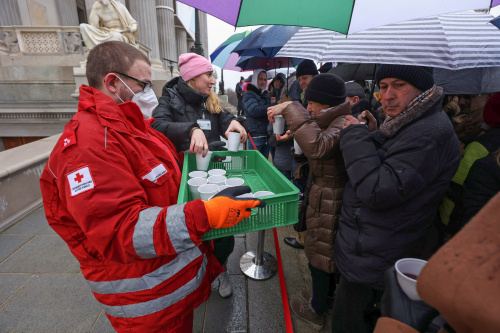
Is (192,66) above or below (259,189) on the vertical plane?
above

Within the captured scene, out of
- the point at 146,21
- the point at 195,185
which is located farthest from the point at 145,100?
the point at 146,21

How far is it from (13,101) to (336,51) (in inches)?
488

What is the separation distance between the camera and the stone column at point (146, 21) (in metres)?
16.8

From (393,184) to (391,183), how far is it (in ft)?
0.04

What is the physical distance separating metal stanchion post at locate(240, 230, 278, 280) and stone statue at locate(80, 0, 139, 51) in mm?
10349

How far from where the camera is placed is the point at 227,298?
2.66 metres

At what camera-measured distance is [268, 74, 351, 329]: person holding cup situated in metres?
1.90

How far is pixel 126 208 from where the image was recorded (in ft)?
3.66

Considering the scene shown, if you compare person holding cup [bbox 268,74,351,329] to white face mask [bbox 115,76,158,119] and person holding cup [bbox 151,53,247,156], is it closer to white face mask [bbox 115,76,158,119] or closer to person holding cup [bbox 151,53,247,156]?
person holding cup [bbox 151,53,247,156]

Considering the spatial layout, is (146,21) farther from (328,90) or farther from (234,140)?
(328,90)

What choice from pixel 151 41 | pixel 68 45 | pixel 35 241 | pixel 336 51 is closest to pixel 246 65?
pixel 336 51

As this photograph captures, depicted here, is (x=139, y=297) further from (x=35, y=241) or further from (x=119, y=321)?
(x=35, y=241)

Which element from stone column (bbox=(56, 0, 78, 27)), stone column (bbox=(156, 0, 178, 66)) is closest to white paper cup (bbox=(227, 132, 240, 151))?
stone column (bbox=(56, 0, 78, 27))

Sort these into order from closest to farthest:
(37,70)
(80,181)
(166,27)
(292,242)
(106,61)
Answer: (80,181), (106,61), (292,242), (37,70), (166,27)
